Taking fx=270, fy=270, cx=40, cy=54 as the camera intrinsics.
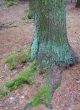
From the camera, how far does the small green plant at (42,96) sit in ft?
18.9

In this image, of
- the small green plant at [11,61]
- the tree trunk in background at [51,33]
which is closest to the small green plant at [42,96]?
the tree trunk in background at [51,33]

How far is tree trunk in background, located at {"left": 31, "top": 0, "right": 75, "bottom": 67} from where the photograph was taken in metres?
6.26

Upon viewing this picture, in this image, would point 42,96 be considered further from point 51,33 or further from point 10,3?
point 10,3

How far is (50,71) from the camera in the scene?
6.33 m

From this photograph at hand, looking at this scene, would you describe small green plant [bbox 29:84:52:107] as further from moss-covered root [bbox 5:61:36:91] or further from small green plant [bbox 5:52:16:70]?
small green plant [bbox 5:52:16:70]

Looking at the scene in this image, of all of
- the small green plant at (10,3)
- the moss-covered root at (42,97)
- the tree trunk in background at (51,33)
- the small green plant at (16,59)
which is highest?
the tree trunk in background at (51,33)

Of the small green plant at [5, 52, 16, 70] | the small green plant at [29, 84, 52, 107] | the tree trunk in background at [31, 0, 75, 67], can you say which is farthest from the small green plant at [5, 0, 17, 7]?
the small green plant at [29, 84, 52, 107]

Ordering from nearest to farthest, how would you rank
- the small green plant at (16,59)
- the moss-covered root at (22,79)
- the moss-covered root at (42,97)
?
the moss-covered root at (42,97) < the moss-covered root at (22,79) < the small green plant at (16,59)

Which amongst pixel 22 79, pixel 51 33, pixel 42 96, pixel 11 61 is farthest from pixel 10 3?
pixel 42 96

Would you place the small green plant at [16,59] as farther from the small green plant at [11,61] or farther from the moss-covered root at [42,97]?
Answer: the moss-covered root at [42,97]

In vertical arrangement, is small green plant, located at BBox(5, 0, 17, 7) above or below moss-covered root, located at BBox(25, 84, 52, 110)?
below

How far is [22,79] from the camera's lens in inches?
253

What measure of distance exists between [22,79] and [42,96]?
2.62ft

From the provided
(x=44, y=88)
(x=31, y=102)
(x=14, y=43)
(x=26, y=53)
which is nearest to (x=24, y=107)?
(x=31, y=102)
